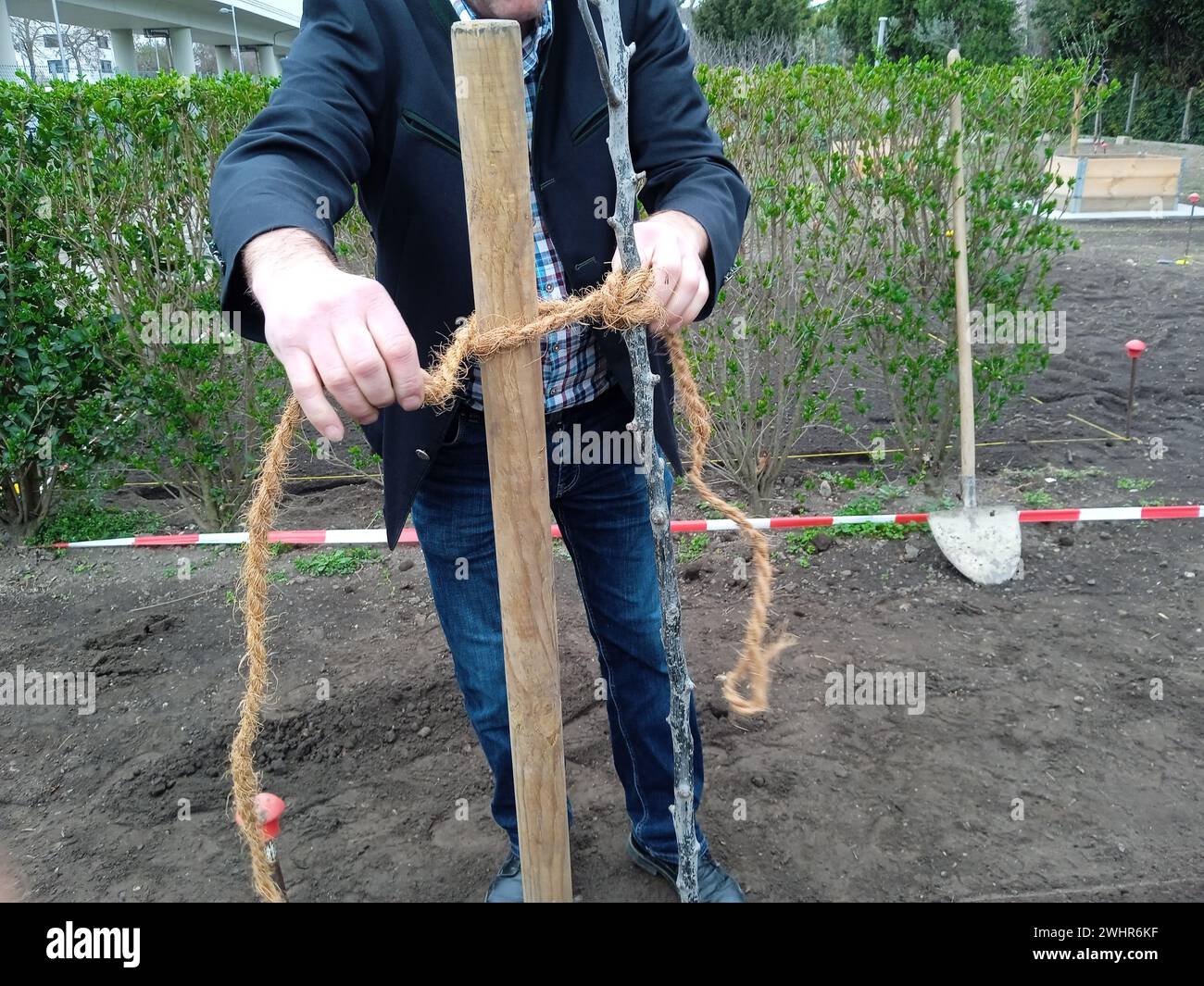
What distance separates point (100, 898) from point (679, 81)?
2.60 m

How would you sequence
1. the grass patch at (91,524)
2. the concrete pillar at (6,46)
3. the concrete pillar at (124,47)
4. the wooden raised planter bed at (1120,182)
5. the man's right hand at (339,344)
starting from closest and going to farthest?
1. the man's right hand at (339,344)
2. the grass patch at (91,524)
3. the wooden raised planter bed at (1120,182)
4. the concrete pillar at (6,46)
5. the concrete pillar at (124,47)

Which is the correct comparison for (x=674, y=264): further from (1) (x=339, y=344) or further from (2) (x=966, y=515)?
(2) (x=966, y=515)

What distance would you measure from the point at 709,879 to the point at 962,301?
303 cm

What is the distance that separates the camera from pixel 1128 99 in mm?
20406

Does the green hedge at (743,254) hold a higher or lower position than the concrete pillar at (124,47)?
lower

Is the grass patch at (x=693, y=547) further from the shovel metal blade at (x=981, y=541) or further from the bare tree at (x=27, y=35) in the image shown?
the bare tree at (x=27, y=35)

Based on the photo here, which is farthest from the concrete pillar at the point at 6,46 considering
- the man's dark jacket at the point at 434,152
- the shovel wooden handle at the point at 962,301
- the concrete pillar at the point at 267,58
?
the man's dark jacket at the point at 434,152

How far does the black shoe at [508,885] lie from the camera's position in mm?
2285

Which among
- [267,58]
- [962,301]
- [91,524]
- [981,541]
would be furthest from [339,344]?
[267,58]

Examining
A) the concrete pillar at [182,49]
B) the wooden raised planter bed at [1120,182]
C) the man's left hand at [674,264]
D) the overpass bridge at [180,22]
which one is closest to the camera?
the man's left hand at [674,264]

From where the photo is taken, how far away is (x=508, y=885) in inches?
90.7

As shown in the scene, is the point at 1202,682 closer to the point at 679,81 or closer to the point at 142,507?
the point at 679,81

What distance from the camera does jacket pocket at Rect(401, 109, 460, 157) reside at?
5.19 ft

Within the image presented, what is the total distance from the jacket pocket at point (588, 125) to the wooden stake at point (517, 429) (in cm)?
34
